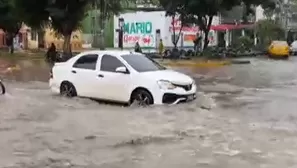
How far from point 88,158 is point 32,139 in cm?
228

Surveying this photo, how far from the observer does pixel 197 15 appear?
46406mm

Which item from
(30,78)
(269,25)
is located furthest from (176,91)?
(269,25)

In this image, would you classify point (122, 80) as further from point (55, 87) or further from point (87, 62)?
point (55, 87)

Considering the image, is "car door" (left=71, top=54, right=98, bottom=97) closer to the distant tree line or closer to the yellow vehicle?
the distant tree line

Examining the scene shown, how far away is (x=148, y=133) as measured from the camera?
40.2 feet

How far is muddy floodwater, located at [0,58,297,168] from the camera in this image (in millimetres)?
9711

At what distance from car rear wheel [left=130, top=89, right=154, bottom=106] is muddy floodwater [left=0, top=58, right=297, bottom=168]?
403 mm

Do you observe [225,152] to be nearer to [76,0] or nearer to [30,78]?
[30,78]

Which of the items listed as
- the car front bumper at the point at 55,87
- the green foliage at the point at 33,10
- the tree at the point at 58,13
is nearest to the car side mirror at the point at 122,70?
the car front bumper at the point at 55,87

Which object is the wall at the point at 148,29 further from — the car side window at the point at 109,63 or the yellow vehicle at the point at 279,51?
the car side window at the point at 109,63

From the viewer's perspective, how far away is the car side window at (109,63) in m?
16.5

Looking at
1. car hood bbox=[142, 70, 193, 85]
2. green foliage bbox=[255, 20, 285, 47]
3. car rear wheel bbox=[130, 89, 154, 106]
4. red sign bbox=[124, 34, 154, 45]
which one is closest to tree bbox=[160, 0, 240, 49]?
red sign bbox=[124, 34, 154, 45]

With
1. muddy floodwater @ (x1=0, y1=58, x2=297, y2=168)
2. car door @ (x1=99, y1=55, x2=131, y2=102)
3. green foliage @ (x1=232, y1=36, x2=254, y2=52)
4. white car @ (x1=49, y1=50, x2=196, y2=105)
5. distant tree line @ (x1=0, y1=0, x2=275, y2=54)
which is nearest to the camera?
muddy floodwater @ (x1=0, y1=58, x2=297, y2=168)

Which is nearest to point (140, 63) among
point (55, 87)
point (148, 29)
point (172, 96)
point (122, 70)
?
point (122, 70)
